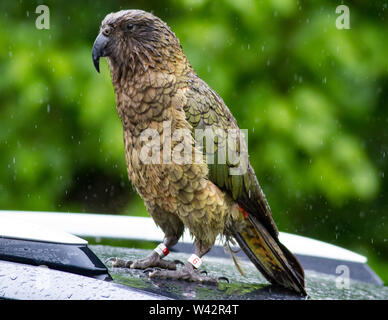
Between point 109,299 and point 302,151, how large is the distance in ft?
9.73

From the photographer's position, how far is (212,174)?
2.68 meters

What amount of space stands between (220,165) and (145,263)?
1.82 feet

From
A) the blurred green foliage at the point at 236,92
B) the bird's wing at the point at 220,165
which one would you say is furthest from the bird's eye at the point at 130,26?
the blurred green foliage at the point at 236,92

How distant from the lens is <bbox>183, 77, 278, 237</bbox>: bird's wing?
265 centimetres

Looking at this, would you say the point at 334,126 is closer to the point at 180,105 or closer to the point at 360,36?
the point at 360,36

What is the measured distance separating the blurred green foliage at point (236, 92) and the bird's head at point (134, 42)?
1545 millimetres

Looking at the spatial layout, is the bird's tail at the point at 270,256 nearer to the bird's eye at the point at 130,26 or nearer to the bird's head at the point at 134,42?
the bird's head at the point at 134,42

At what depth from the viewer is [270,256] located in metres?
2.66

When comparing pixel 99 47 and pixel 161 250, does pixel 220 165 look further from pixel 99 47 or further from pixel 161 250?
pixel 99 47

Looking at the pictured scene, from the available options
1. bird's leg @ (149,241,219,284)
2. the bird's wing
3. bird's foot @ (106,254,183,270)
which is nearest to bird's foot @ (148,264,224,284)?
bird's leg @ (149,241,219,284)

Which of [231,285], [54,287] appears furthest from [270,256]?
[54,287]

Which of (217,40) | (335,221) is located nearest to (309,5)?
(217,40)

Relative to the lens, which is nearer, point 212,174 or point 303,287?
point 303,287

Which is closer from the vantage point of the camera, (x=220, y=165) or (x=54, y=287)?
(x=54, y=287)
